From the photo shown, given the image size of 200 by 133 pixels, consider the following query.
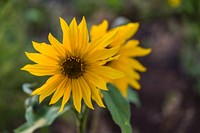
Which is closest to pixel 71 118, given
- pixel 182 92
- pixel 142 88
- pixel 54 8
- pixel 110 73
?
pixel 142 88

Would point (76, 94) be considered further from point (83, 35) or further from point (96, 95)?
point (83, 35)

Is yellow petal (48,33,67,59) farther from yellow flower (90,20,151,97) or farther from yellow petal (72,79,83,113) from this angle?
yellow flower (90,20,151,97)

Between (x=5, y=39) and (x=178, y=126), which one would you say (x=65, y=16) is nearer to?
(x=5, y=39)

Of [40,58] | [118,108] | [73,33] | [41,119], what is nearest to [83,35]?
[73,33]

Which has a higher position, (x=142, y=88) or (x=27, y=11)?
(x=27, y=11)

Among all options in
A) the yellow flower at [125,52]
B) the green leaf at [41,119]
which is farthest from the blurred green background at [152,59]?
the green leaf at [41,119]

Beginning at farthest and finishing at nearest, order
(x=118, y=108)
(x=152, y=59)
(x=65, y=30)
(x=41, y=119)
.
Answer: (x=152, y=59) → (x=41, y=119) → (x=118, y=108) → (x=65, y=30)

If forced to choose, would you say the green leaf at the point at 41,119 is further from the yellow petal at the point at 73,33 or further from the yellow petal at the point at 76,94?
the yellow petal at the point at 73,33
